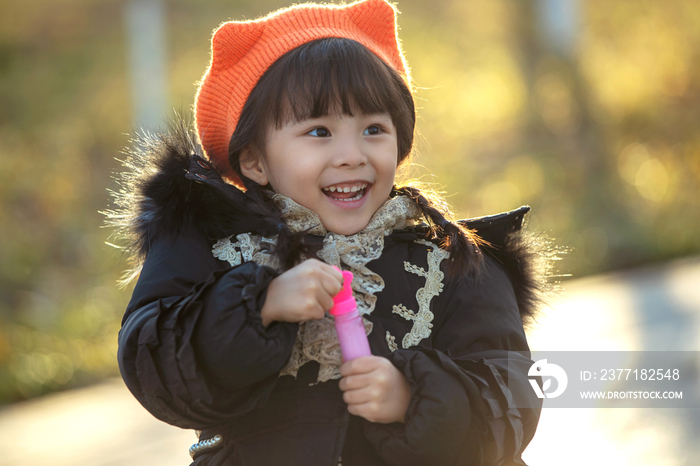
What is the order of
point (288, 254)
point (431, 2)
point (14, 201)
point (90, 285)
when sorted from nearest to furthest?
1. point (288, 254)
2. point (90, 285)
3. point (14, 201)
4. point (431, 2)

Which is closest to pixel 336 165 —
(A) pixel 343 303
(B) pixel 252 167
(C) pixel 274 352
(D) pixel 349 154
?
(D) pixel 349 154

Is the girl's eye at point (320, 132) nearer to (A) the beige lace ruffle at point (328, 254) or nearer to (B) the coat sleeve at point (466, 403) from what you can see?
(A) the beige lace ruffle at point (328, 254)

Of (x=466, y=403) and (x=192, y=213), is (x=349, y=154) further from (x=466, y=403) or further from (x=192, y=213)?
(x=466, y=403)

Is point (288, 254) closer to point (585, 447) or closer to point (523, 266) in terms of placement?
point (523, 266)

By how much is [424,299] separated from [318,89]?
50 centimetres

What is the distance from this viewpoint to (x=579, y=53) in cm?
Answer: 747

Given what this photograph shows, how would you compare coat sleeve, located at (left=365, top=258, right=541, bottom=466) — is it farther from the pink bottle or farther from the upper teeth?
the upper teeth

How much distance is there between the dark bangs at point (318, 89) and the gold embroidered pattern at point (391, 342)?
0.48 m

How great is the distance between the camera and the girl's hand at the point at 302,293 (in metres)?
1.15

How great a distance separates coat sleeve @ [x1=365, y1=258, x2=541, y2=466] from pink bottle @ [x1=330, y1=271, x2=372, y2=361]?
8 centimetres

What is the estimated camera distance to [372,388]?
1224mm

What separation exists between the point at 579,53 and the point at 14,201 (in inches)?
228

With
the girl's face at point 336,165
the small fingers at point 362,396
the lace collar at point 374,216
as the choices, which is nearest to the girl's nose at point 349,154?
the girl's face at point 336,165

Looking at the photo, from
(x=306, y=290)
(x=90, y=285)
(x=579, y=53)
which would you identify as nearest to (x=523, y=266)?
(x=306, y=290)
